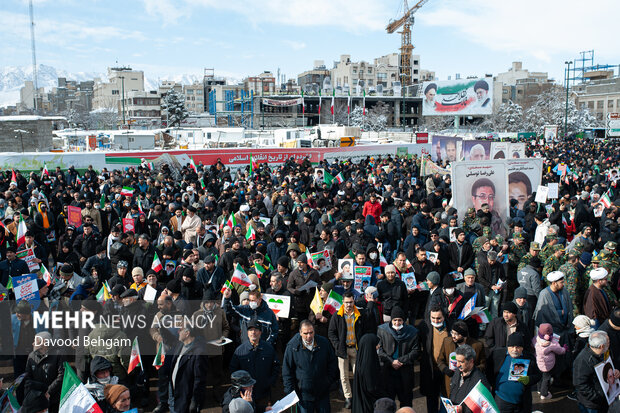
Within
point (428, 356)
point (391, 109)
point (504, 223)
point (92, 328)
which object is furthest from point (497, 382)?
point (391, 109)

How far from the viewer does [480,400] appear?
4113 mm

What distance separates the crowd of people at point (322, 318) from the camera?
4.90 metres

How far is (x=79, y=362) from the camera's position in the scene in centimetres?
557

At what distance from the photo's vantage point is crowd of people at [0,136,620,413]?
4898 mm

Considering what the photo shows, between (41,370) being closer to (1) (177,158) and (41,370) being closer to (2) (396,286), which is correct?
(2) (396,286)

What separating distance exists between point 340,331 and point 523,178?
31.7 feet

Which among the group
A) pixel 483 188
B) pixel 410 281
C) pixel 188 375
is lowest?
pixel 188 375

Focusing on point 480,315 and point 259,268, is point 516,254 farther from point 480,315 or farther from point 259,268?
point 259,268

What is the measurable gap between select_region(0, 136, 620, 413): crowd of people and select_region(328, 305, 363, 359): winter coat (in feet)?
0.04

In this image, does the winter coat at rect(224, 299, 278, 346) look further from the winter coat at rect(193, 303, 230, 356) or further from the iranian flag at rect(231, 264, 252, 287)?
the iranian flag at rect(231, 264, 252, 287)

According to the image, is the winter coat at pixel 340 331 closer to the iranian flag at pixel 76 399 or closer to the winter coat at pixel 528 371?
the winter coat at pixel 528 371

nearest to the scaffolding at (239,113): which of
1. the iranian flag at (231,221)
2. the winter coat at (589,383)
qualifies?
the iranian flag at (231,221)

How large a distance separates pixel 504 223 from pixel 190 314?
27.7 feet

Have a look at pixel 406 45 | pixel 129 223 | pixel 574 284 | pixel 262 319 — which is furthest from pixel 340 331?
pixel 406 45
